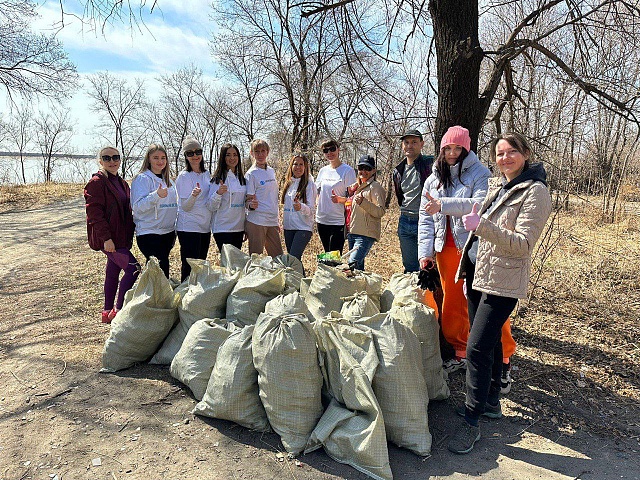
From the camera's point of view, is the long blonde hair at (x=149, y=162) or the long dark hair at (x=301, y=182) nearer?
the long blonde hair at (x=149, y=162)

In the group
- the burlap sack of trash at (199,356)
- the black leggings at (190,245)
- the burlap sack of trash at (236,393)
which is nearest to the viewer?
the burlap sack of trash at (236,393)

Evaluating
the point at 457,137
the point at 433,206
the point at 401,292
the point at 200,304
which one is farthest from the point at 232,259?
the point at 457,137

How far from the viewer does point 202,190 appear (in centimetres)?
393

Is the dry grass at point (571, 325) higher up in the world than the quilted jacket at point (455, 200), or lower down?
lower down

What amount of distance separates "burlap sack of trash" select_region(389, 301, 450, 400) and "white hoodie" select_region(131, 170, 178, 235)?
2190 mm

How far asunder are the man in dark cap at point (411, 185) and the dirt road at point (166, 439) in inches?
44.7

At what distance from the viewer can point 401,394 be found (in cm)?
225

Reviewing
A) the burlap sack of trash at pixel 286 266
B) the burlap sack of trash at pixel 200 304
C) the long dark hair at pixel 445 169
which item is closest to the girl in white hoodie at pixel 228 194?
the burlap sack of trash at pixel 286 266

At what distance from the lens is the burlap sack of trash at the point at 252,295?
2969 millimetres

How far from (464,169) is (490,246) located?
81cm

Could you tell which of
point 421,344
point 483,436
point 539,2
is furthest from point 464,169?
point 539,2

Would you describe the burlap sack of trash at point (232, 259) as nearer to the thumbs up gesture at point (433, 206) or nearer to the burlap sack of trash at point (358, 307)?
the burlap sack of trash at point (358, 307)

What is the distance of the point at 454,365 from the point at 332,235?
71.3 inches

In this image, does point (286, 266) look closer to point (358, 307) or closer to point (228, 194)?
point (228, 194)
